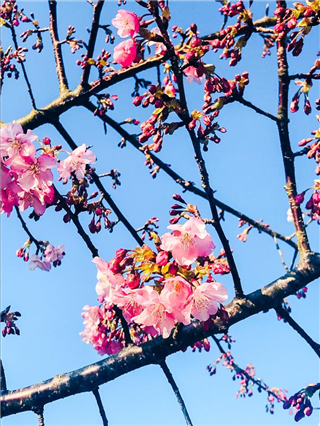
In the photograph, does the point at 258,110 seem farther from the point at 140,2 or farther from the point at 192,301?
the point at 192,301

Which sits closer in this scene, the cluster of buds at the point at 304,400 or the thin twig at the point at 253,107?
the thin twig at the point at 253,107

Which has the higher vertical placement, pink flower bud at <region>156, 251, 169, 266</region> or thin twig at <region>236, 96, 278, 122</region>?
thin twig at <region>236, 96, 278, 122</region>

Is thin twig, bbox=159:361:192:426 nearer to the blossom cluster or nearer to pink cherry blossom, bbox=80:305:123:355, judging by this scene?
the blossom cluster

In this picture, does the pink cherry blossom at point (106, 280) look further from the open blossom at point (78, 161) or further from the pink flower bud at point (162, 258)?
the open blossom at point (78, 161)

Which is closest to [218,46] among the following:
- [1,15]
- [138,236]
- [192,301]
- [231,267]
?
[231,267]

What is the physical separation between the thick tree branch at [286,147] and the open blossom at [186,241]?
1.02 meters

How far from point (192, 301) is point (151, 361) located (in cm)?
75

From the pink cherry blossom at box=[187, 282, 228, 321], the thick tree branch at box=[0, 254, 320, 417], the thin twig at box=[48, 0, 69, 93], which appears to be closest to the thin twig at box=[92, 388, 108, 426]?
→ the thick tree branch at box=[0, 254, 320, 417]

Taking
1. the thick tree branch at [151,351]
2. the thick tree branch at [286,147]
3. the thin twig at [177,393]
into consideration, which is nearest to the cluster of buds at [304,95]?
the thick tree branch at [286,147]

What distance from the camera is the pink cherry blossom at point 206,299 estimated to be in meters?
1.88

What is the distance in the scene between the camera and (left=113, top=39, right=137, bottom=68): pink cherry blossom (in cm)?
206

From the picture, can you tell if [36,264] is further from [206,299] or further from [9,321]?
[206,299]

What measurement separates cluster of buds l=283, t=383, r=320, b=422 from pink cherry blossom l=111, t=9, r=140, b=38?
2684mm

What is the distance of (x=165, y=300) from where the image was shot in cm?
187
